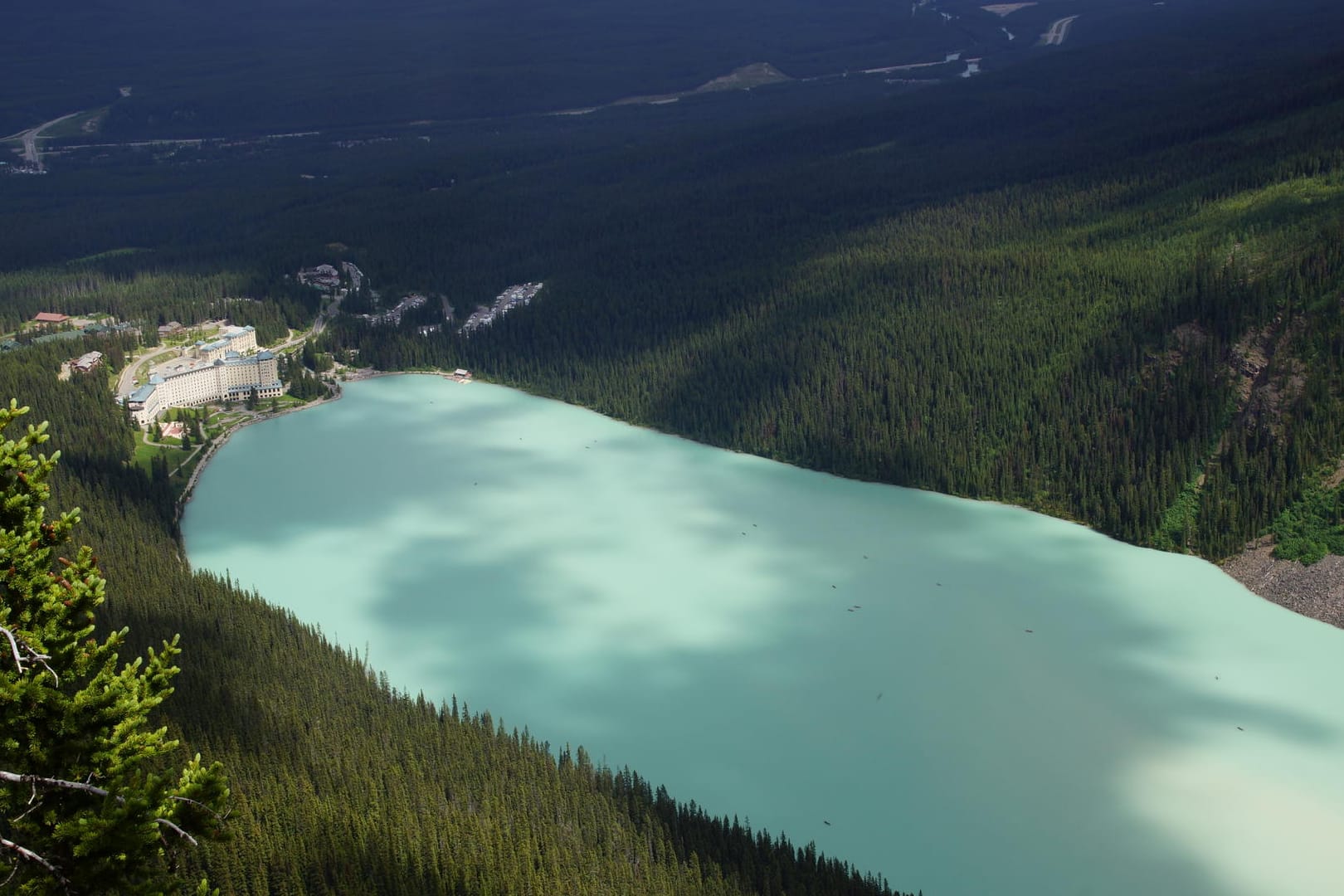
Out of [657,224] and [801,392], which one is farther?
[657,224]

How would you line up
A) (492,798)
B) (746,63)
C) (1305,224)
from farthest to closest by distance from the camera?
(746,63), (1305,224), (492,798)

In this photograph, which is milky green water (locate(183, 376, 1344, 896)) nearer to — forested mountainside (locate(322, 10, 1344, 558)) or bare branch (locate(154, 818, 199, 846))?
forested mountainside (locate(322, 10, 1344, 558))

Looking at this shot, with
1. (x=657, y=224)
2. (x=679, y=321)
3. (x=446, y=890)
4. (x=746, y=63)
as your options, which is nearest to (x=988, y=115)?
A: (x=657, y=224)

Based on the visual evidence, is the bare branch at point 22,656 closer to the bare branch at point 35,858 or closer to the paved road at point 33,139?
the bare branch at point 35,858

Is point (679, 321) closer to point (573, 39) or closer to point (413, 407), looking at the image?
point (413, 407)

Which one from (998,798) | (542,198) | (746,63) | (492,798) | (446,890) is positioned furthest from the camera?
(746,63)

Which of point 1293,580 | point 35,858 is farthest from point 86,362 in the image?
point 35,858

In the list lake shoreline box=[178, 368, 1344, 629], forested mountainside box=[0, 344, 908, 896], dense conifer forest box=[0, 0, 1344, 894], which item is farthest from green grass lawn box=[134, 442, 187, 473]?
lake shoreline box=[178, 368, 1344, 629]
